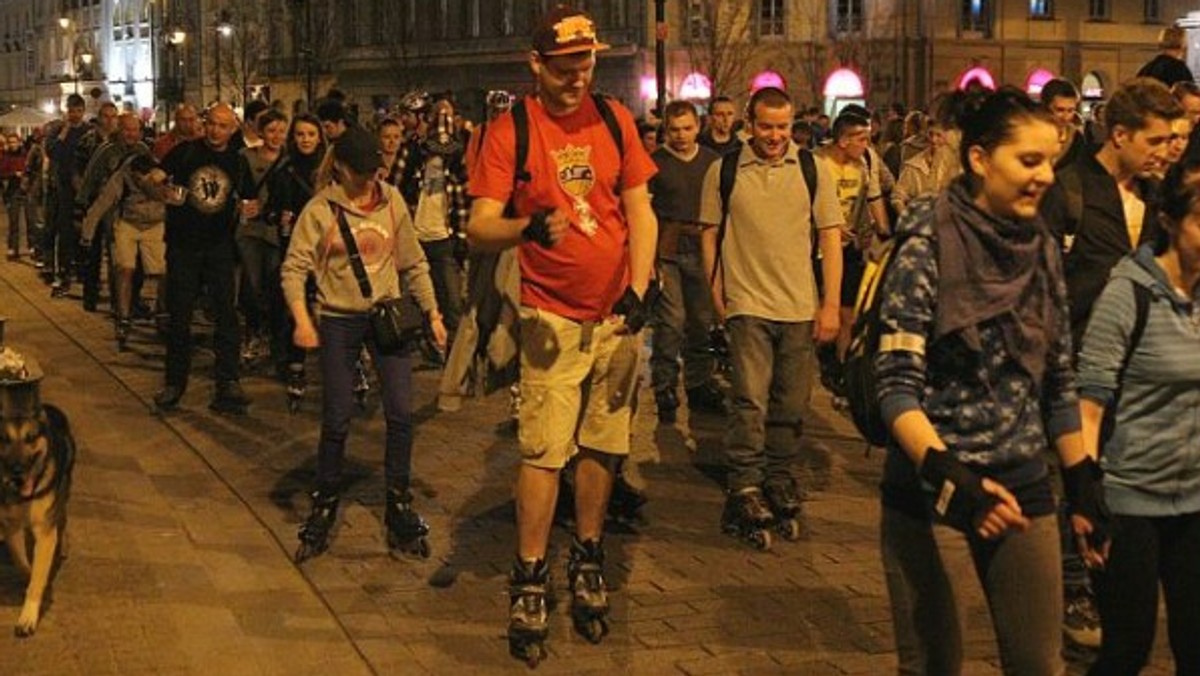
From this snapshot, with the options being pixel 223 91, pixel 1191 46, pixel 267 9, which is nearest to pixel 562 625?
pixel 1191 46

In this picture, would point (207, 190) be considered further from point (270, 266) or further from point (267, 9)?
point (267, 9)

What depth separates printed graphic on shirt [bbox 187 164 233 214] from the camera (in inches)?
437

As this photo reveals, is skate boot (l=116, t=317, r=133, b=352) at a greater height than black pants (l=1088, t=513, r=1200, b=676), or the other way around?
black pants (l=1088, t=513, r=1200, b=676)

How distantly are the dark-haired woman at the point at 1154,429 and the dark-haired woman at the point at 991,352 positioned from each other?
0.55 m

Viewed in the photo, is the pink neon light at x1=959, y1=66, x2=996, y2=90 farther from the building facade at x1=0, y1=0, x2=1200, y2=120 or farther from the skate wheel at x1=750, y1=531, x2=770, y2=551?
Answer: the skate wheel at x1=750, y1=531, x2=770, y2=551

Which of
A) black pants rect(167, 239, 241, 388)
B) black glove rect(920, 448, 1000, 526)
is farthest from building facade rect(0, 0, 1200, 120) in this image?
black glove rect(920, 448, 1000, 526)

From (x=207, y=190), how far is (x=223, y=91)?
73314 millimetres

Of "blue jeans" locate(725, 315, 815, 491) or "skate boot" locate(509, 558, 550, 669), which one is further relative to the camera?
"blue jeans" locate(725, 315, 815, 491)

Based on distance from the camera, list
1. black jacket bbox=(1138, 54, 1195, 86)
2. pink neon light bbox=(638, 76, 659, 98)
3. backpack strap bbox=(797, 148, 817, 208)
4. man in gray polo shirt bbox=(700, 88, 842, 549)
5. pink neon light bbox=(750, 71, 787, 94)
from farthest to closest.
A: pink neon light bbox=(638, 76, 659, 98)
pink neon light bbox=(750, 71, 787, 94)
black jacket bbox=(1138, 54, 1195, 86)
backpack strap bbox=(797, 148, 817, 208)
man in gray polo shirt bbox=(700, 88, 842, 549)

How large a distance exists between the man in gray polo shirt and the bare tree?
43520 millimetres

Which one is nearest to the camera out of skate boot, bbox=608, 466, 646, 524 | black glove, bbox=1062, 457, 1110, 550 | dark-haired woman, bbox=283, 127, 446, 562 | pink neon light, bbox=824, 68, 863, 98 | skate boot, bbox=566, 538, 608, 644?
black glove, bbox=1062, 457, 1110, 550

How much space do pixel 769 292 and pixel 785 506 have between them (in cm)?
102

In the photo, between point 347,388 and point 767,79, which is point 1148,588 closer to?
point 347,388

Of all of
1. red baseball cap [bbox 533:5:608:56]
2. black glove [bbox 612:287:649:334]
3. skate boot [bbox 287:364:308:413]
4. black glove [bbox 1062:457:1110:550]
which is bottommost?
skate boot [bbox 287:364:308:413]
